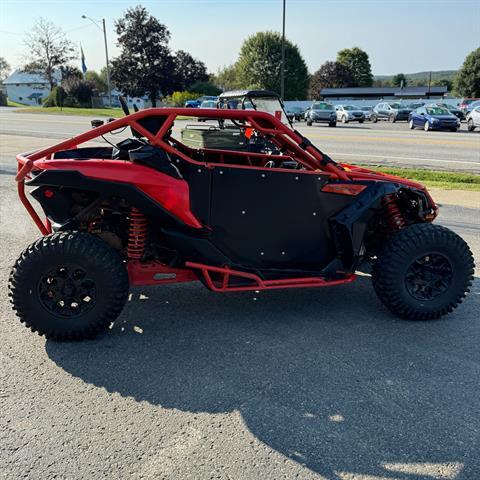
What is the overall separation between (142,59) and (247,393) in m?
58.9

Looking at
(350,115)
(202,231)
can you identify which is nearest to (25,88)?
(350,115)

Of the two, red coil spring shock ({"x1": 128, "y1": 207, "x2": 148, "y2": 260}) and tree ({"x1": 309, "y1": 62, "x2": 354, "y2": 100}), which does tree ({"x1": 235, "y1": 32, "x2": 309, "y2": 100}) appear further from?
red coil spring shock ({"x1": 128, "y1": 207, "x2": 148, "y2": 260})

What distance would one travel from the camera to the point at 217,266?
3691 millimetres

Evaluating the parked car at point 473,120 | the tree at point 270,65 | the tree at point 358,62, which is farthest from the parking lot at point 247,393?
the tree at point 358,62

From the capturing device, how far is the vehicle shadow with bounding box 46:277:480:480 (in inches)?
99.3

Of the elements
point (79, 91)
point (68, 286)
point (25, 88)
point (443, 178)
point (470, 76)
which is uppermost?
point (25, 88)

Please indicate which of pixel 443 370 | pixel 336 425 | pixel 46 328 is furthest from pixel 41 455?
pixel 443 370

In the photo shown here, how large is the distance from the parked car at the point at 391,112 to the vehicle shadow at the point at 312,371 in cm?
3204

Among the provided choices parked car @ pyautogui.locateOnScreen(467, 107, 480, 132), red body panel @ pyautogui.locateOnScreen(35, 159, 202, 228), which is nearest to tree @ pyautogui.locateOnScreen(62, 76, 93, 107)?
parked car @ pyautogui.locateOnScreen(467, 107, 480, 132)

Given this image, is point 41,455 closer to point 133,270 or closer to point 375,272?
point 133,270

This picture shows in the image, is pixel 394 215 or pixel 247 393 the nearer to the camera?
pixel 247 393

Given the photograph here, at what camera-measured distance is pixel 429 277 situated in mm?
3949

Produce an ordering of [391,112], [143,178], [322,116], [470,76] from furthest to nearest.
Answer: [470,76]
[391,112]
[322,116]
[143,178]

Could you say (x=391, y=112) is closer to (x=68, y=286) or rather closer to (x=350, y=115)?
(x=350, y=115)
